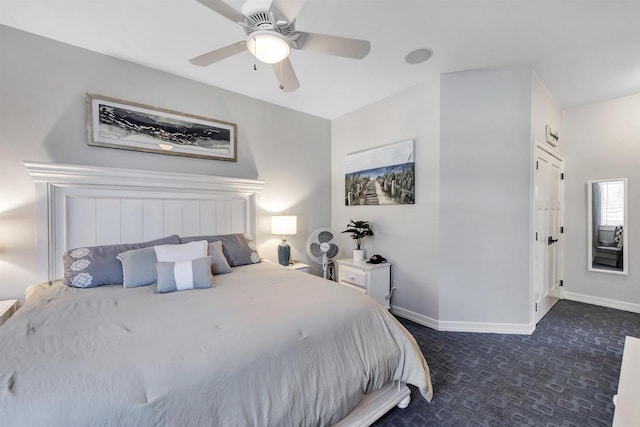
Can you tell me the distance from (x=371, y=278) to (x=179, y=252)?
201 centimetres

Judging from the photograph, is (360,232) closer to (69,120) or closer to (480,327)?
(480,327)

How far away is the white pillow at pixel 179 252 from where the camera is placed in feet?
6.70

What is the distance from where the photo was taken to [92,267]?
1977mm

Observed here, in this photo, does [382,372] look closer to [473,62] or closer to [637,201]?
[473,62]

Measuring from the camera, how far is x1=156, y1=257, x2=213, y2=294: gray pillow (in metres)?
1.83

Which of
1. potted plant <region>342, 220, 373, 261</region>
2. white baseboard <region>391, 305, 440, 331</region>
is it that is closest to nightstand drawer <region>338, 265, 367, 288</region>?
potted plant <region>342, 220, 373, 261</region>

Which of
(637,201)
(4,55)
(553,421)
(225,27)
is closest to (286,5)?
(225,27)

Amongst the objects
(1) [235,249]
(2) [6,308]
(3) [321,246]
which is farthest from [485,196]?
(2) [6,308]

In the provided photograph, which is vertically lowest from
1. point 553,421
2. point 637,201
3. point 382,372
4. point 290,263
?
point 553,421

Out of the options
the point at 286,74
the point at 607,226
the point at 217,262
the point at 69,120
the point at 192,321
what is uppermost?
the point at 286,74

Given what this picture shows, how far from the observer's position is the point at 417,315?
9.93 feet

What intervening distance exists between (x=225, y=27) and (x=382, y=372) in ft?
8.61

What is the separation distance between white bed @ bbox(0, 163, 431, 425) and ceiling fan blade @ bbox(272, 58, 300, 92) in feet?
4.80

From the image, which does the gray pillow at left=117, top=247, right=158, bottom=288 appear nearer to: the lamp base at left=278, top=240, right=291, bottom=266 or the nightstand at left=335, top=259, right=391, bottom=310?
the lamp base at left=278, top=240, right=291, bottom=266
